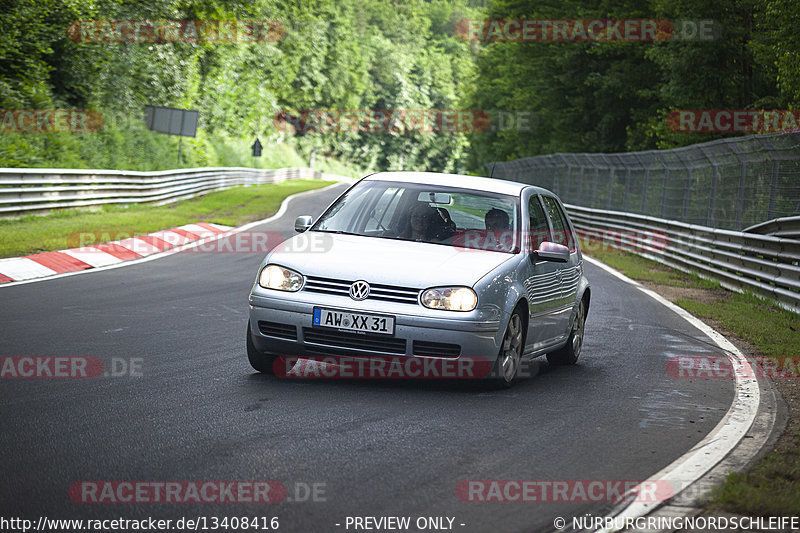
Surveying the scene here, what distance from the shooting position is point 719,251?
58.3 feet

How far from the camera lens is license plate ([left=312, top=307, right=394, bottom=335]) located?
6.88 metres

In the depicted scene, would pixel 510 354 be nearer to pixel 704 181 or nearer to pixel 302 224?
pixel 302 224

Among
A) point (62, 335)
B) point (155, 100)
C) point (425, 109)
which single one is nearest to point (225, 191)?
point (155, 100)

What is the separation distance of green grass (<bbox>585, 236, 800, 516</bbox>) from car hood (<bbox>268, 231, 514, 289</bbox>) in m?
2.37

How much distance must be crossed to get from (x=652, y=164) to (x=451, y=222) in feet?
60.7

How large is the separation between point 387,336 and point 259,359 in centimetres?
108

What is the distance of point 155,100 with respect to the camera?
1815 inches

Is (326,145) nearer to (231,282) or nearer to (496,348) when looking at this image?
(231,282)

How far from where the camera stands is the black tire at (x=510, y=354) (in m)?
7.27
